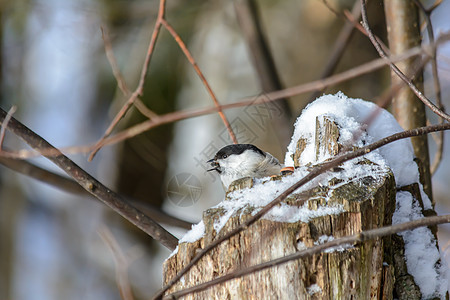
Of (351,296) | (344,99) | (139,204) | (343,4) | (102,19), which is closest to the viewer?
(351,296)

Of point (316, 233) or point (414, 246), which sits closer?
point (316, 233)

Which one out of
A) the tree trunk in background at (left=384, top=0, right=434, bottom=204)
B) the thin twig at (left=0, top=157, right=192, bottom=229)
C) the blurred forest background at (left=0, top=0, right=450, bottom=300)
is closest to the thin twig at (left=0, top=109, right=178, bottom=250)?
the thin twig at (left=0, top=157, right=192, bottom=229)

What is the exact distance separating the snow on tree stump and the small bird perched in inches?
43.6

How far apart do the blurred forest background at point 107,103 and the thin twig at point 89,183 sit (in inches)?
109

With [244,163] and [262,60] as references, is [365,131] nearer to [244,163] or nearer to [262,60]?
[244,163]

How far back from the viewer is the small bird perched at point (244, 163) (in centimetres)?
245

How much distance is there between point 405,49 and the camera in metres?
2.39

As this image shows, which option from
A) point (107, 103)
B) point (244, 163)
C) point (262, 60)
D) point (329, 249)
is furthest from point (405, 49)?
point (107, 103)

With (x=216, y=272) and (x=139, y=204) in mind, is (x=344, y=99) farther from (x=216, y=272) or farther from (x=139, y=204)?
(x=139, y=204)

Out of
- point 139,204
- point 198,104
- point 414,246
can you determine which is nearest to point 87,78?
point 198,104

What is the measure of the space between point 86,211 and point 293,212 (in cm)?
437

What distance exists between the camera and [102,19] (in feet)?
Answer: 15.9

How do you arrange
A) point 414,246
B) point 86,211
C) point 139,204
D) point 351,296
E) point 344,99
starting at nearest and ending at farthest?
point 351,296
point 414,246
point 344,99
point 139,204
point 86,211

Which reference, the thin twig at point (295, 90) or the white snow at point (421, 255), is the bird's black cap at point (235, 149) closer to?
the thin twig at point (295, 90)
